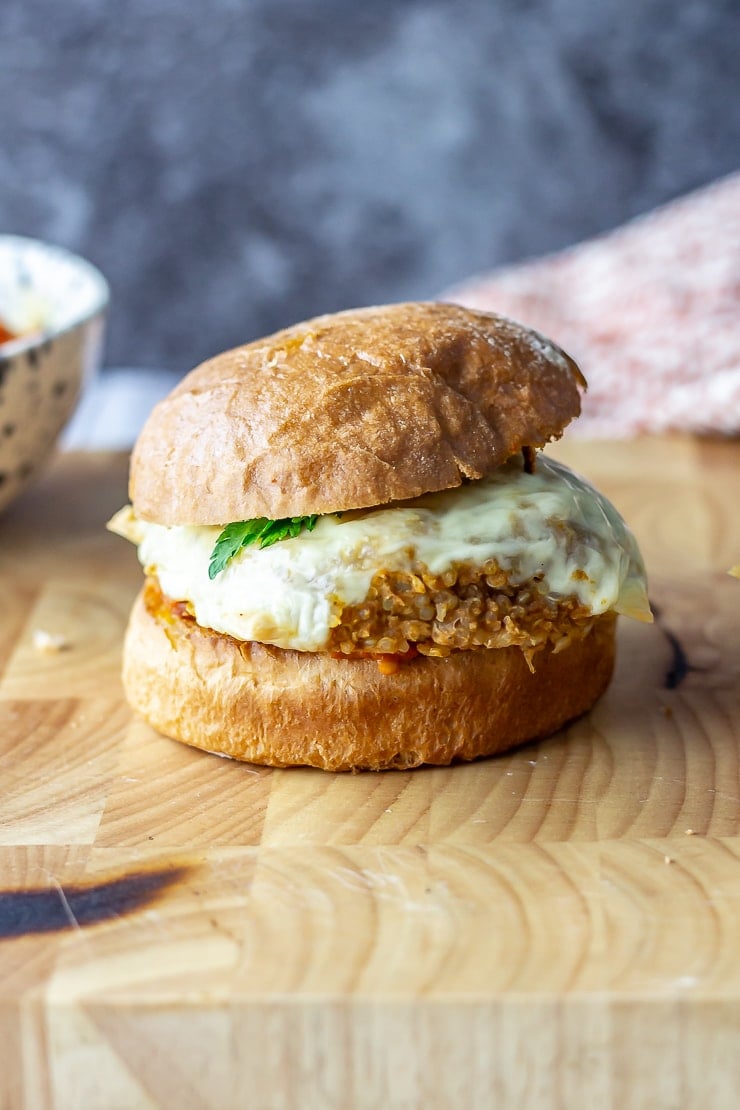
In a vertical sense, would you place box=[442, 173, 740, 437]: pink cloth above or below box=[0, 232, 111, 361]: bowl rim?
below

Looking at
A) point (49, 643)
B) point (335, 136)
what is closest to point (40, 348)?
point (49, 643)

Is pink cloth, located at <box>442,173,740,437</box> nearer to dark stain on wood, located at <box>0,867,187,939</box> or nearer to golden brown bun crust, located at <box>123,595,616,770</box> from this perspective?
golden brown bun crust, located at <box>123,595,616,770</box>

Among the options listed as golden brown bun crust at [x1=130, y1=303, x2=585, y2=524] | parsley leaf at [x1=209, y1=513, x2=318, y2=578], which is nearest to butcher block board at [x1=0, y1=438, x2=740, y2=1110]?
parsley leaf at [x1=209, y1=513, x2=318, y2=578]

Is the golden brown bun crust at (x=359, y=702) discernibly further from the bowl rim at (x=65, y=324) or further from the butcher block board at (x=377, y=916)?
the bowl rim at (x=65, y=324)

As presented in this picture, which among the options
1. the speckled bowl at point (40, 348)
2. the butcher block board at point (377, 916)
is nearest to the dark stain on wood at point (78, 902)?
the butcher block board at point (377, 916)

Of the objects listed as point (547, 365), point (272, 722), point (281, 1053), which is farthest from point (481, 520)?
point (281, 1053)
